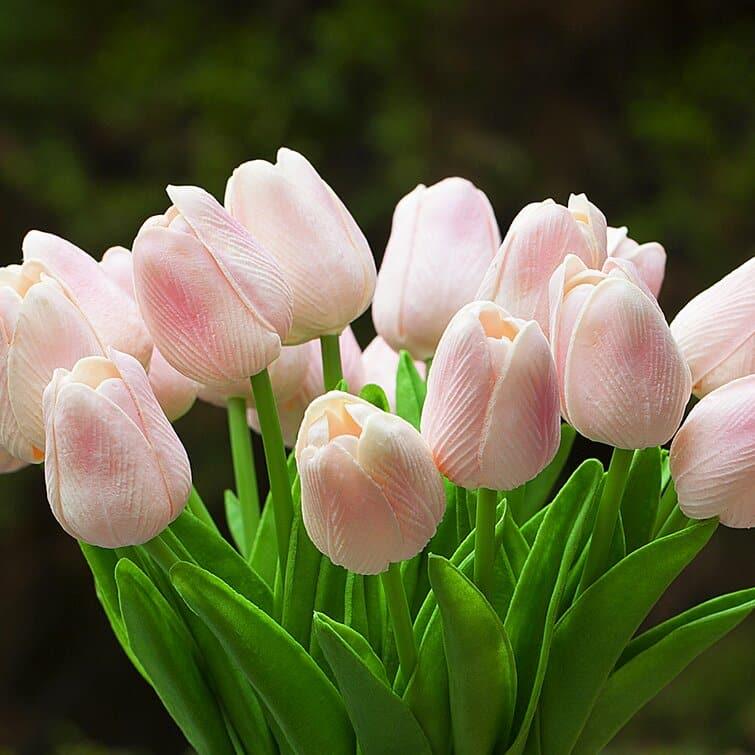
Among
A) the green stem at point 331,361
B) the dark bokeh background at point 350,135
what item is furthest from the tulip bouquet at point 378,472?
the dark bokeh background at point 350,135

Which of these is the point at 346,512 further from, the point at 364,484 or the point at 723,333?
the point at 723,333

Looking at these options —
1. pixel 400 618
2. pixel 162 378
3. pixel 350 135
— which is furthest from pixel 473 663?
pixel 350 135

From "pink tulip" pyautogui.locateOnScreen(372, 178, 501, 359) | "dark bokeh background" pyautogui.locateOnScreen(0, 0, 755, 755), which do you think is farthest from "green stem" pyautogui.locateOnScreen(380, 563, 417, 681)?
"dark bokeh background" pyautogui.locateOnScreen(0, 0, 755, 755)

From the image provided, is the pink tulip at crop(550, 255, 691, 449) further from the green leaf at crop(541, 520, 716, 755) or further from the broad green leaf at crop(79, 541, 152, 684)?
the broad green leaf at crop(79, 541, 152, 684)

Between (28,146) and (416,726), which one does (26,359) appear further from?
(28,146)

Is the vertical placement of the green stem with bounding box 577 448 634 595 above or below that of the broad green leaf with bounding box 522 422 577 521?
below

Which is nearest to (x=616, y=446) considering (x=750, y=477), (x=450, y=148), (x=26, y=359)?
(x=750, y=477)
